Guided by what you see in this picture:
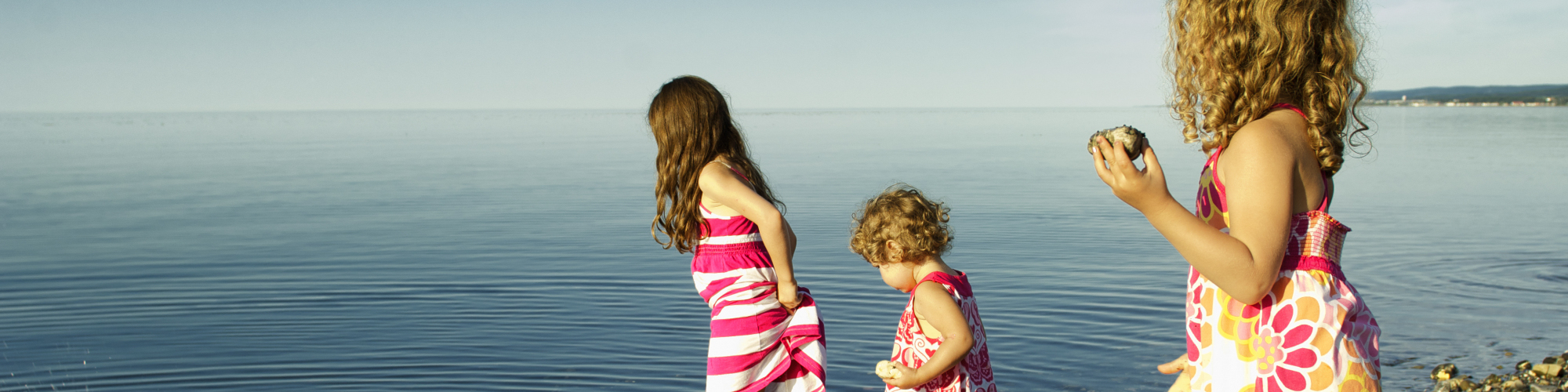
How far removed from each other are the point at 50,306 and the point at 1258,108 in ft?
29.3

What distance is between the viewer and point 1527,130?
128ft

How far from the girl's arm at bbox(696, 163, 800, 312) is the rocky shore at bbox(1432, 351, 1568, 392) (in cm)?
391

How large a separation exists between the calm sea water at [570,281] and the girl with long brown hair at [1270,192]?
3.84m

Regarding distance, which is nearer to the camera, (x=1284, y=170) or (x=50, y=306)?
(x=1284, y=170)

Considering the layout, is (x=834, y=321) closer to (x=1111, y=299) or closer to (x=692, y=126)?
(x=1111, y=299)

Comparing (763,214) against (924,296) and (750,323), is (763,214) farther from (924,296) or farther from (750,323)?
(924,296)

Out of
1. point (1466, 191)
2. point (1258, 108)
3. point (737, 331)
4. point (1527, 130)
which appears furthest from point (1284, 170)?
point (1527, 130)

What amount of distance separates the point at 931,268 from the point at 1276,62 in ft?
4.56

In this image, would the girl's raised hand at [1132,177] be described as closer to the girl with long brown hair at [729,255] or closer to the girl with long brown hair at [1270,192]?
the girl with long brown hair at [1270,192]

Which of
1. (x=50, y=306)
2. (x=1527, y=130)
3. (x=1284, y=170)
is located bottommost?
(x=1527, y=130)

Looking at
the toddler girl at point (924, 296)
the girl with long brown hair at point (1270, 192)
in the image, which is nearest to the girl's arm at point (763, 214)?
the toddler girl at point (924, 296)

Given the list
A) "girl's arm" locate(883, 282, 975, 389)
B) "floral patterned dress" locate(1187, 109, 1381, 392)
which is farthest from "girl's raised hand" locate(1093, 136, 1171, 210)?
"girl's arm" locate(883, 282, 975, 389)

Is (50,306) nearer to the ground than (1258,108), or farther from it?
nearer to the ground

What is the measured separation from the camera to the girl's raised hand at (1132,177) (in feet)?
5.25
